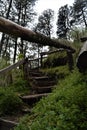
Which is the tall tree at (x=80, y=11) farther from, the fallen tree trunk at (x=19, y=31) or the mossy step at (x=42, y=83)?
the fallen tree trunk at (x=19, y=31)

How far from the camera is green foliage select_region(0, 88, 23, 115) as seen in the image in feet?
18.5

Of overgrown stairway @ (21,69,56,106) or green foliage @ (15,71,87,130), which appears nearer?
green foliage @ (15,71,87,130)

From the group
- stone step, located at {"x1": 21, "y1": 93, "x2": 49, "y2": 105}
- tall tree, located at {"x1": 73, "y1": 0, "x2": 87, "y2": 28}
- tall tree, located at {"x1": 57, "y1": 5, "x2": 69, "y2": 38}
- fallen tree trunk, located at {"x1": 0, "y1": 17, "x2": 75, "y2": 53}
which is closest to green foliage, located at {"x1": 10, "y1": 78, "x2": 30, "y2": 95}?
stone step, located at {"x1": 21, "y1": 93, "x2": 49, "y2": 105}

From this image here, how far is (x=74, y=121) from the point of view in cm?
379

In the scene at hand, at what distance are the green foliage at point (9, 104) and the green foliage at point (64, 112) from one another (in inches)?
33.8

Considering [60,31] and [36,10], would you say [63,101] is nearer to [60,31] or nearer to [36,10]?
[36,10]

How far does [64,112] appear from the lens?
4039 millimetres

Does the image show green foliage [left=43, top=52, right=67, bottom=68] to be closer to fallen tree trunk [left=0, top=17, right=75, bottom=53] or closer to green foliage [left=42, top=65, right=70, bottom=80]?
green foliage [left=42, top=65, right=70, bottom=80]

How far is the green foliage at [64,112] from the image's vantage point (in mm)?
3787

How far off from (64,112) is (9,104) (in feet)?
7.04

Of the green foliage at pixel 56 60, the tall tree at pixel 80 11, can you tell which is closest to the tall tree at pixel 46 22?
the tall tree at pixel 80 11

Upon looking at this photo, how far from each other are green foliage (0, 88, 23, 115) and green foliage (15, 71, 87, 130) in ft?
2.82

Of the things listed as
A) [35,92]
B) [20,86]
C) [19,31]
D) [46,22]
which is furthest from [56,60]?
[46,22]

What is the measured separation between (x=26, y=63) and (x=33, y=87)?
131cm
